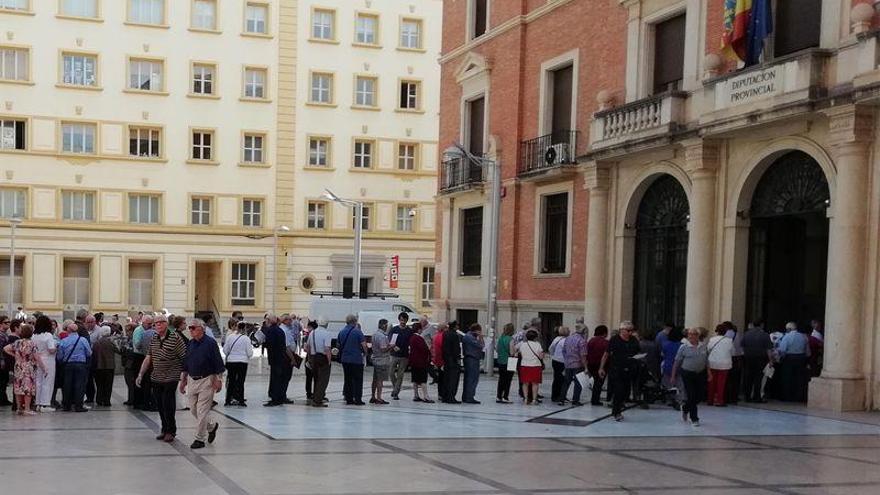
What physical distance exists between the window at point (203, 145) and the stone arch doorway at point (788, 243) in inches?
1295

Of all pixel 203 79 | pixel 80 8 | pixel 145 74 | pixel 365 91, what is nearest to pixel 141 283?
pixel 145 74

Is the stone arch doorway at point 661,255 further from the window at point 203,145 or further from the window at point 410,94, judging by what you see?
the window at point 203,145

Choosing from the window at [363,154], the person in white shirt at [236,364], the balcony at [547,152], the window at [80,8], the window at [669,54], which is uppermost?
the window at [80,8]

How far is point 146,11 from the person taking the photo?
49.1 meters

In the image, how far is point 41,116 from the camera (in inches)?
1858

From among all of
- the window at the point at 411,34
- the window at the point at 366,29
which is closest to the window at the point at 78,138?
the window at the point at 366,29

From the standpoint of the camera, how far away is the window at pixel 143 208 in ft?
160

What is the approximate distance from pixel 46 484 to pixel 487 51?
24.5 meters

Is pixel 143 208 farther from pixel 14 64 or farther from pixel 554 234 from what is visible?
pixel 554 234

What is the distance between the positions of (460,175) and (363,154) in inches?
770

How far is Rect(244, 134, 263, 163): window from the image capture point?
50.3m

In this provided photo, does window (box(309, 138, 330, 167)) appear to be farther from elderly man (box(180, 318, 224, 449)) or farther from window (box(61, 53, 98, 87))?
elderly man (box(180, 318, 224, 449))

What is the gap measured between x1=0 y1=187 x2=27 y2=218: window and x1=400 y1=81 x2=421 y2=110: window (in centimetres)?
1885

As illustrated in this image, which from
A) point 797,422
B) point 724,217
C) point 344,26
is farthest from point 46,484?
point 344,26
